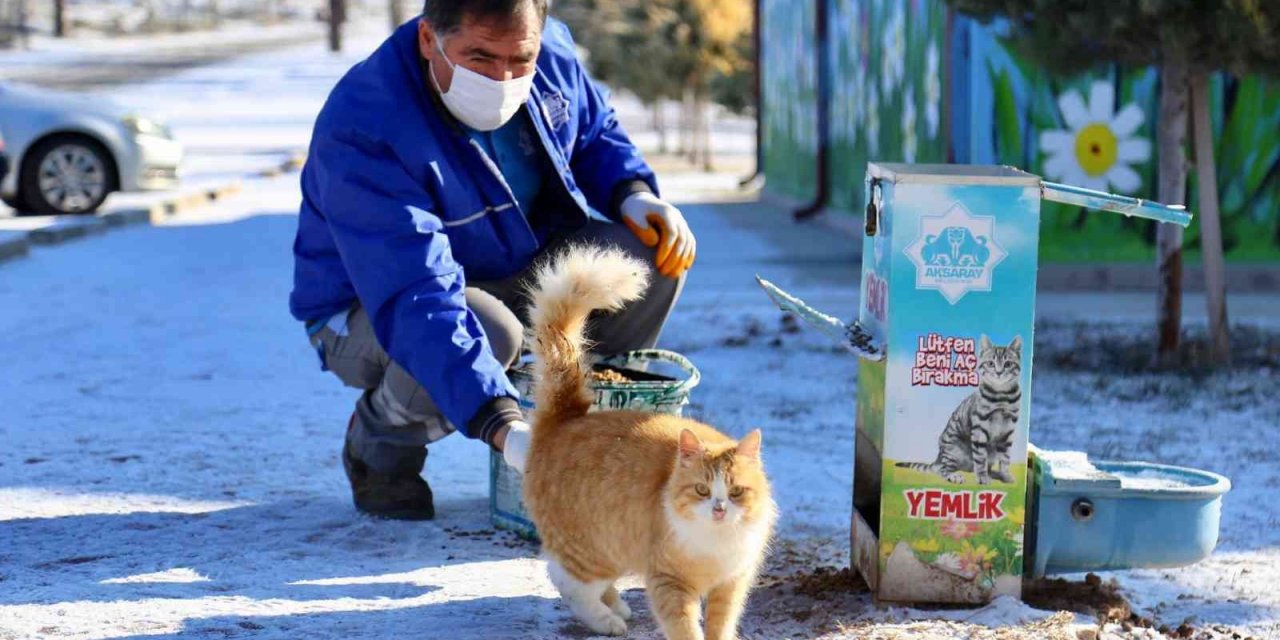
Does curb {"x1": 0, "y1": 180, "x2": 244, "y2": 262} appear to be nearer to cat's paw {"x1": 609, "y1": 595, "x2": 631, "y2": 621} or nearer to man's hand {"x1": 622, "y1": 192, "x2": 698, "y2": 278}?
man's hand {"x1": 622, "y1": 192, "x2": 698, "y2": 278}

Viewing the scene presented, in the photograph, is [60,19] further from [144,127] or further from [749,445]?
[749,445]

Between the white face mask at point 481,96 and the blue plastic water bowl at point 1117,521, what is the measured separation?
1.68 m

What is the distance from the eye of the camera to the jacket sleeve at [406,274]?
12.3 feet

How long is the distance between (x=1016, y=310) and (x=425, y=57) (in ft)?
5.79

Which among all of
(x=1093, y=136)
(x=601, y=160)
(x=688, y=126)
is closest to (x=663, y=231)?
(x=601, y=160)

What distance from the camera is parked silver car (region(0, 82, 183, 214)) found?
14016 millimetres

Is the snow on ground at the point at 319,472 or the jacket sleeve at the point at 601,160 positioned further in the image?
the jacket sleeve at the point at 601,160

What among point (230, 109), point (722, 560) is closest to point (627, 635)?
point (722, 560)

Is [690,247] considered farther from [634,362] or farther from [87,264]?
[87,264]

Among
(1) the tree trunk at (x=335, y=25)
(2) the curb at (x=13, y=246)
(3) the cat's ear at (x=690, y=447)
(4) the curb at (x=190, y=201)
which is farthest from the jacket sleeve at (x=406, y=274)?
(1) the tree trunk at (x=335, y=25)

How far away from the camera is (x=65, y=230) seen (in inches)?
495

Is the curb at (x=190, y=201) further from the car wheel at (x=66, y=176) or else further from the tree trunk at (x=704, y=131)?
the tree trunk at (x=704, y=131)

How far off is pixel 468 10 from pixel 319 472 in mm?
1962

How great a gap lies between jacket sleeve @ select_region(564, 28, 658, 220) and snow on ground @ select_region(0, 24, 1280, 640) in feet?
3.51
